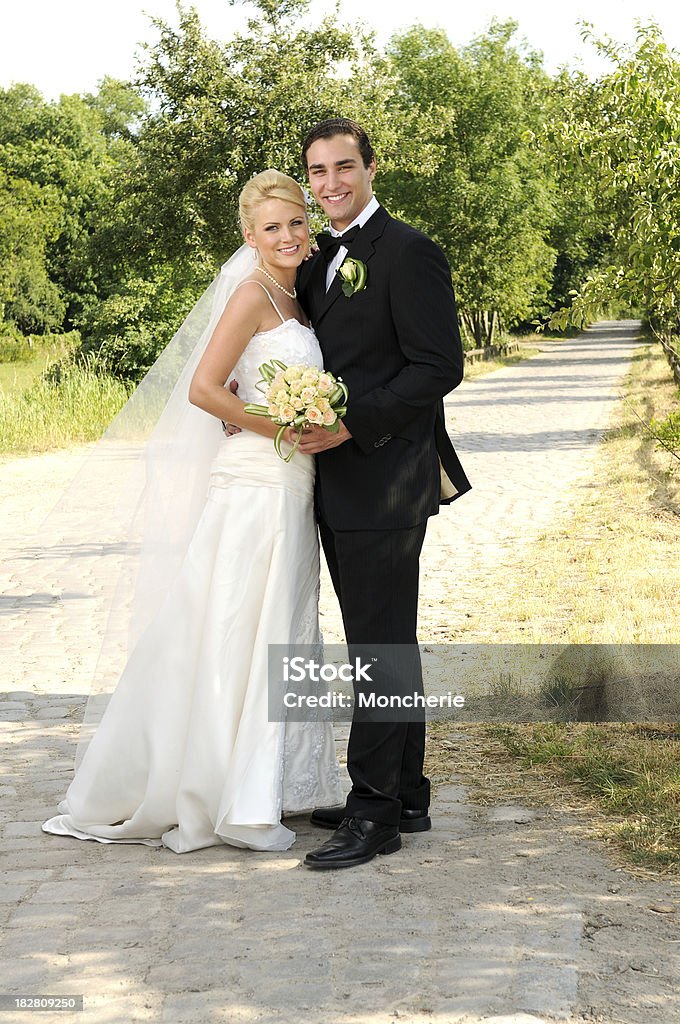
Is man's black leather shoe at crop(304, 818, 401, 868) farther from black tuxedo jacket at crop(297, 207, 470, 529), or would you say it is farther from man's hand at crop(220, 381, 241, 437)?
man's hand at crop(220, 381, 241, 437)

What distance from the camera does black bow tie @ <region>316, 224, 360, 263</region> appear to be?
173 inches

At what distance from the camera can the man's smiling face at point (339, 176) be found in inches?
169

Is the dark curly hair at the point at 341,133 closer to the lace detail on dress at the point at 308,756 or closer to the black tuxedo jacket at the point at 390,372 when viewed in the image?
the black tuxedo jacket at the point at 390,372

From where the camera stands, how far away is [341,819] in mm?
4812

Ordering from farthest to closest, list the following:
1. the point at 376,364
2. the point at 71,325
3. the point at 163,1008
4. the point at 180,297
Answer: the point at 71,325 < the point at 180,297 < the point at 376,364 < the point at 163,1008

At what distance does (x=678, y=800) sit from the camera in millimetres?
4832

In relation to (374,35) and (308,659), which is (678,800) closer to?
(308,659)

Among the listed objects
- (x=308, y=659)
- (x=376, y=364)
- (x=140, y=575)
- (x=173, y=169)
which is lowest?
(x=308, y=659)

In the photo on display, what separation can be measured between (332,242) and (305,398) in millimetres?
747

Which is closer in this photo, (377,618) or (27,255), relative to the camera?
(377,618)

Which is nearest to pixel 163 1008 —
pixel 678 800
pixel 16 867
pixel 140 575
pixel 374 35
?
pixel 16 867

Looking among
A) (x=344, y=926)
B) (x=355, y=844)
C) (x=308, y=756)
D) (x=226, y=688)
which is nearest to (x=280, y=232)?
(x=226, y=688)

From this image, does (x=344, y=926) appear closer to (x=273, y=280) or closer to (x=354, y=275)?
(x=354, y=275)

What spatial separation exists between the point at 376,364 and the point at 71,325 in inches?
2309
